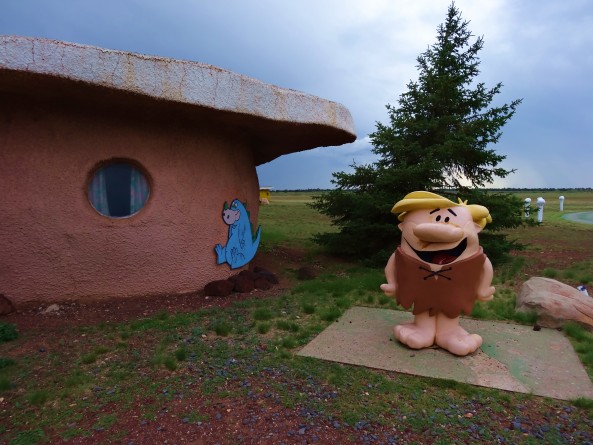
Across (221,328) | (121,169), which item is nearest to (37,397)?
(221,328)

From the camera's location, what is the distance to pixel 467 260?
4578 mm

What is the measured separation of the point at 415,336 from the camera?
15.8ft

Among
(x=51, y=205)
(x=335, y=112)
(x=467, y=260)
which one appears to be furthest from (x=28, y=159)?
(x=467, y=260)

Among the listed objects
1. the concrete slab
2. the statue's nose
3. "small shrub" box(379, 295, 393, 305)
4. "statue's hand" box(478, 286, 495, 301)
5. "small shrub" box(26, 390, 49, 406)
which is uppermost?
the statue's nose

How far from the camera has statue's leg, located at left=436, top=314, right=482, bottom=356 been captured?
183 inches

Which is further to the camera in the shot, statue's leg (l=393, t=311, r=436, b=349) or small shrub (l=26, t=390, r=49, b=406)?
statue's leg (l=393, t=311, r=436, b=349)

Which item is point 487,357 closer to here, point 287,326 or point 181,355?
point 287,326

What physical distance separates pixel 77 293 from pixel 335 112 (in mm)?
4838

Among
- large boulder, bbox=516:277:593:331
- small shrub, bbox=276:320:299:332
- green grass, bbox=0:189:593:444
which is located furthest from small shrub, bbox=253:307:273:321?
large boulder, bbox=516:277:593:331

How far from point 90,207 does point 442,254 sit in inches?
191

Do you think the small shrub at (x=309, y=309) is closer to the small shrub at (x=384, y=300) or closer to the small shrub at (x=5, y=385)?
the small shrub at (x=384, y=300)

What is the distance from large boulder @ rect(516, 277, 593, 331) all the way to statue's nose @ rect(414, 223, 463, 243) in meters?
2.29

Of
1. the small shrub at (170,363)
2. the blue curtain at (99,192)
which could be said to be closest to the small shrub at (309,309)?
the small shrub at (170,363)

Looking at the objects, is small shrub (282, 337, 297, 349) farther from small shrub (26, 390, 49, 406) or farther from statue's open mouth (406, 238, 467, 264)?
small shrub (26, 390, 49, 406)
